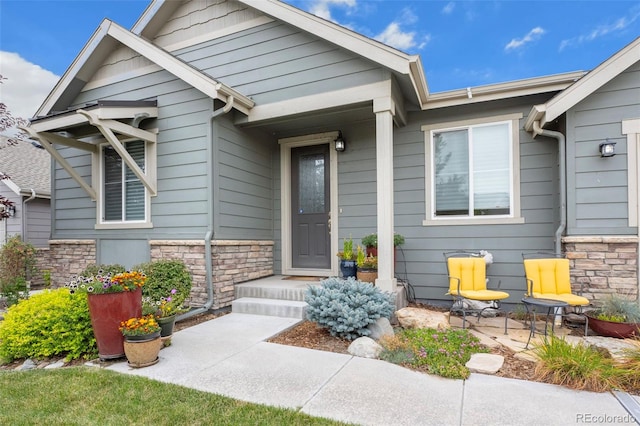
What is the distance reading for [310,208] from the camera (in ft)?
21.5

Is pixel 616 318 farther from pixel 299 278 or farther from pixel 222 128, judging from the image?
pixel 222 128

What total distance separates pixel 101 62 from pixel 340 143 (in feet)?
15.4

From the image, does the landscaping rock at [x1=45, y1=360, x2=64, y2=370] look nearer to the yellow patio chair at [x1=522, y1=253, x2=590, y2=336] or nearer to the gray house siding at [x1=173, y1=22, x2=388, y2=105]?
the gray house siding at [x1=173, y1=22, x2=388, y2=105]

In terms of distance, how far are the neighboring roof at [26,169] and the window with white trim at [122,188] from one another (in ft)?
12.9

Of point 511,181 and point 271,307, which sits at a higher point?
point 511,181

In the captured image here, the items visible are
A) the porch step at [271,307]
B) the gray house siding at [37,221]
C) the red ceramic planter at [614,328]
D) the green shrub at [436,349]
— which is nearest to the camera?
the green shrub at [436,349]

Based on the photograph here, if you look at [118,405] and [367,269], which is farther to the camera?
[367,269]

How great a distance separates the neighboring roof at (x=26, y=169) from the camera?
9.08 meters

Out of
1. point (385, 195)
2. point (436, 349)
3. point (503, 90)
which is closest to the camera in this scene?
point (436, 349)

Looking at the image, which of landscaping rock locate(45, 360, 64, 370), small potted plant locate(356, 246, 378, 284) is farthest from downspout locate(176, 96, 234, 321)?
small potted plant locate(356, 246, 378, 284)

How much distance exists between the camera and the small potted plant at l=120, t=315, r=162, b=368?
10.4ft

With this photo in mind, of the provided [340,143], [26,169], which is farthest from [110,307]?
[26,169]

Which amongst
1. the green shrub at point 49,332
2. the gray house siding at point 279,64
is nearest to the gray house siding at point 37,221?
the gray house siding at point 279,64

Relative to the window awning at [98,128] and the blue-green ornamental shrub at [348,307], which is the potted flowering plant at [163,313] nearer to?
the blue-green ornamental shrub at [348,307]
